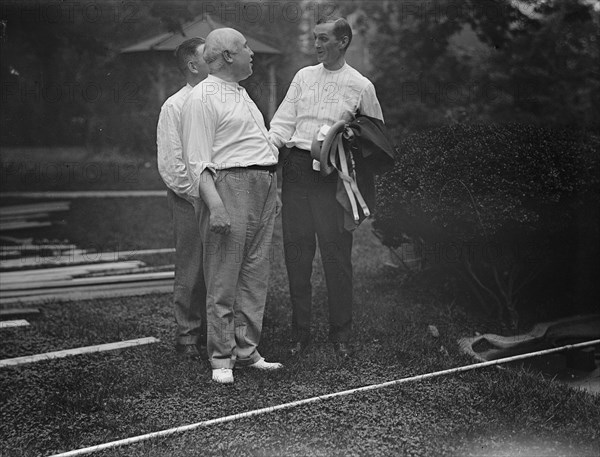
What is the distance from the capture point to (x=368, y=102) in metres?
5.52

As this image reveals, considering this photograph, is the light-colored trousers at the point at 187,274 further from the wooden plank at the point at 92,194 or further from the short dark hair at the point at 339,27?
the wooden plank at the point at 92,194

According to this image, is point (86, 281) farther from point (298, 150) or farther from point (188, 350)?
point (298, 150)

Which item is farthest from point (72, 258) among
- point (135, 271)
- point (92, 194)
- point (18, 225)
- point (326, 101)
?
point (326, 101)

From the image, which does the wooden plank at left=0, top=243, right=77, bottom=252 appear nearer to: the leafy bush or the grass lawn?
the grass lawn

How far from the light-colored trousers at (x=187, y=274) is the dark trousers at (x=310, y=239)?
608mm

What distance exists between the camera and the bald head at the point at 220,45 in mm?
4871

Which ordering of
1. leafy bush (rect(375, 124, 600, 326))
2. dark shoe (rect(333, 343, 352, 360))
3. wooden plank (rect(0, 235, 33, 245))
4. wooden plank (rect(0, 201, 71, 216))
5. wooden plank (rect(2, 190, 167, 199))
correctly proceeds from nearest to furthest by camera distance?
1. dark shoe (rect(333, 343, 352, 360))
2. leafy bush (rect(375, 124, 600, 326))
3. wooden plank (rect(0, 235, 33, 245))
4. wooden plank (rect(0, 201, 71, 216))
5. wooden plank (rect(2, 190, 167, 199))

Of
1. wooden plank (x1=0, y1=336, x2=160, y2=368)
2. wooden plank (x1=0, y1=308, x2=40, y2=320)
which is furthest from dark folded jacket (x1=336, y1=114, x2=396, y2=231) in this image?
wooden plank (x1=0, y1=308, x2=40, y2=320)

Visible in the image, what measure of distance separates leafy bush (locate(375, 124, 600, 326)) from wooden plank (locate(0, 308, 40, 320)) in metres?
2.97

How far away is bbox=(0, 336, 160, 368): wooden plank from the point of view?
18.1 feet

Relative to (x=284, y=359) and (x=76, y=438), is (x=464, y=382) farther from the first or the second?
(x=76, y=438)

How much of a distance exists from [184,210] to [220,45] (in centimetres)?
115

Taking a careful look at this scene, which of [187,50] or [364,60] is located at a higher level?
[364,60]

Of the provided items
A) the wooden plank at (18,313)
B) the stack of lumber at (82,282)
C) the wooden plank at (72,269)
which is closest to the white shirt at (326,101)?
the wooden plank at (18,313)
